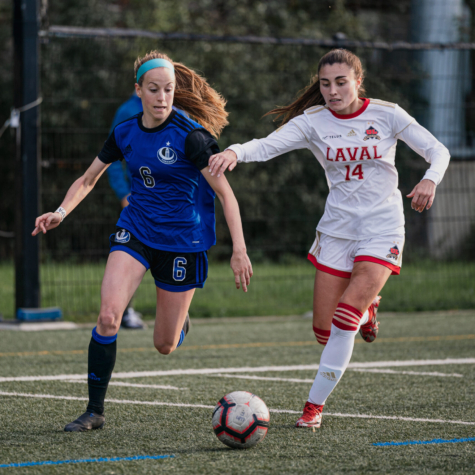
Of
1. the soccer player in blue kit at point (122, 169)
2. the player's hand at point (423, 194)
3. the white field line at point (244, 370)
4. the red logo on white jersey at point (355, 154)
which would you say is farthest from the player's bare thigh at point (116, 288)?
the soccer player in blue kit at point (122, 169)

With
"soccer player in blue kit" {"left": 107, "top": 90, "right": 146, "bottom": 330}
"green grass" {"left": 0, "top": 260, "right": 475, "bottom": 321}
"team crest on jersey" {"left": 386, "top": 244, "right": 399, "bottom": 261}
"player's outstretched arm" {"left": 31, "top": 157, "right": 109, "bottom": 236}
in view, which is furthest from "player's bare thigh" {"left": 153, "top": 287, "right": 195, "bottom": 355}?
"green grass" {"left": 0, "top": 260, "right": 475, "bottom": 321}

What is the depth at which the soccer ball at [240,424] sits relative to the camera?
12.4 ft

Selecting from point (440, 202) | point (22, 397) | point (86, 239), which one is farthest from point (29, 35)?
point (440, 202)

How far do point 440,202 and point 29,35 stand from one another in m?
5.55

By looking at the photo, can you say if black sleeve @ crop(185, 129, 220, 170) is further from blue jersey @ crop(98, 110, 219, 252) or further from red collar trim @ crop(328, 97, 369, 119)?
red collar trim @ crop(328, 97, 369, 119)

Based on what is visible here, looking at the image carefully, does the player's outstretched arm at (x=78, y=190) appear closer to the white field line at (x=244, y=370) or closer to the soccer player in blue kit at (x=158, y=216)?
the soccer player in blue kit at (x=158, y=216)

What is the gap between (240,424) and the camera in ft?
12.4

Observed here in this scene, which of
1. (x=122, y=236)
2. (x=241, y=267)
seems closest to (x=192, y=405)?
(x=122, y=236)

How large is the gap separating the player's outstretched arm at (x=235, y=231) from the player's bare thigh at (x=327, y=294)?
64 centimetres

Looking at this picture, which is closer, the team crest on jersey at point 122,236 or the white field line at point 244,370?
the team crest on jersey at point 122,236

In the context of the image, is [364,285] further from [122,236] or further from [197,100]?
[197,100]

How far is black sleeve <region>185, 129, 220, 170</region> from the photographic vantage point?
14.5 feet

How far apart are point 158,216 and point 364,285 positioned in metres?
1.26

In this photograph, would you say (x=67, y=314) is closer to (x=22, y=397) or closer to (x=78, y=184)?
(x=22, y=397)
